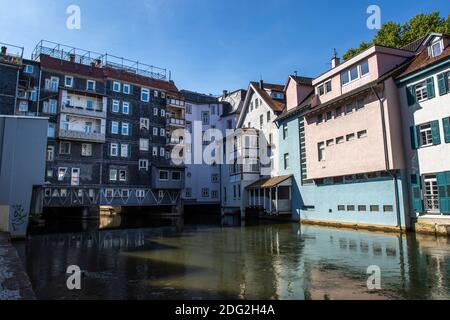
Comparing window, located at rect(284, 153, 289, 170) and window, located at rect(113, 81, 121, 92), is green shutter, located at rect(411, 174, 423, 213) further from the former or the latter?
window, located at rect(113, 81, 121, 92)

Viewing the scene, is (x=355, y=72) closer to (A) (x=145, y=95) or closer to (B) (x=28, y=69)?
(A) (x=145, y=95)

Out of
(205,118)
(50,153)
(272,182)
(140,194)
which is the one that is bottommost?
(140,194)

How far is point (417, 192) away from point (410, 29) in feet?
69.2

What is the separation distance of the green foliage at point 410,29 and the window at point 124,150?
97.0ft

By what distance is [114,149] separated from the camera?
154 ft

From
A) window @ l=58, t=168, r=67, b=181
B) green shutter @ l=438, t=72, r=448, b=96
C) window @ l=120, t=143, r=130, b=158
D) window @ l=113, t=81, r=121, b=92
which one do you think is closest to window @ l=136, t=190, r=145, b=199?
window @ l=120, t=143, r=130, b=158

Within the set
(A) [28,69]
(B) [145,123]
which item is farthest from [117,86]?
(A) [28,69]

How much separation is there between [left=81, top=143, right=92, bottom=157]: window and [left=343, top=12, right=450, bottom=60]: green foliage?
3196cm

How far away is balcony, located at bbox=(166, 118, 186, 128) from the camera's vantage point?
5247cm

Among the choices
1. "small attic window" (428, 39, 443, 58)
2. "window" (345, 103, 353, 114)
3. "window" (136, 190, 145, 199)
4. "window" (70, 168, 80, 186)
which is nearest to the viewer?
"small attic window" (428, 39, 443, 58)

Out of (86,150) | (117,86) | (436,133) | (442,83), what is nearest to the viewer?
(442,83)

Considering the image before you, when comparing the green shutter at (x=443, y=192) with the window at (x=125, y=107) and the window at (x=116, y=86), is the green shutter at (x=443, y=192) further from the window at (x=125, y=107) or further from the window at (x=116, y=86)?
the window at (x=116, y=86)
